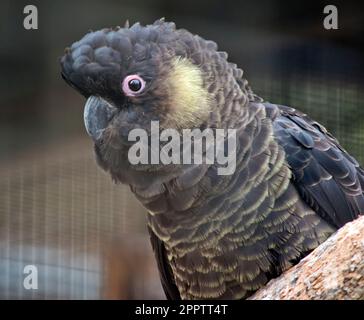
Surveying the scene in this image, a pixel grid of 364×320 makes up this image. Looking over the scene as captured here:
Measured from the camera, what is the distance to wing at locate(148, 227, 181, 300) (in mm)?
2246

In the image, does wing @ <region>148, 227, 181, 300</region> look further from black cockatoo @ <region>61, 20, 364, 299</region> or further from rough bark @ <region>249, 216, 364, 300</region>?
rough bark @ <region>249, 216, 364, 300</region>

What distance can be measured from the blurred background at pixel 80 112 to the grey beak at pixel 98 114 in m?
1.51

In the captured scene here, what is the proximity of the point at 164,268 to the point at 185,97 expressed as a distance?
0.68m

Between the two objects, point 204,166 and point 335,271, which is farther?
point 204,166

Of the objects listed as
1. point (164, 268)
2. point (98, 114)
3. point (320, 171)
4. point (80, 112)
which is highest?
point (80, 112)

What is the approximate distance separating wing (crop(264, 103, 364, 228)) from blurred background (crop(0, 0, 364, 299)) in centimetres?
117

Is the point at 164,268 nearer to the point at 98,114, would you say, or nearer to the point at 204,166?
the point at 204,166

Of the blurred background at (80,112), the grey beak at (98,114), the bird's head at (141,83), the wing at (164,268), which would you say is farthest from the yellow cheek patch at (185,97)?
the blurred background at (80,112)

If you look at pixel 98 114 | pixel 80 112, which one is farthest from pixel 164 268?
pixel 80 112

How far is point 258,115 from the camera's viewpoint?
2.04 meters

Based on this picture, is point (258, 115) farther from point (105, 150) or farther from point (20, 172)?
point (20, 172)

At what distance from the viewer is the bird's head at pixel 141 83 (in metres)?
1.93

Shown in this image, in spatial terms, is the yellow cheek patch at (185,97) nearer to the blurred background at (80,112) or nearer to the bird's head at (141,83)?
the bird's head at (141,83)

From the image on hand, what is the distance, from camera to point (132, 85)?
1927 mm
